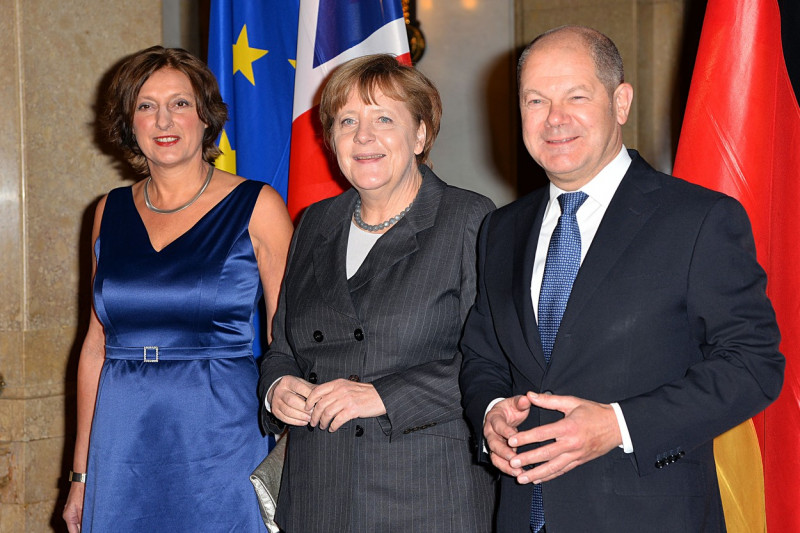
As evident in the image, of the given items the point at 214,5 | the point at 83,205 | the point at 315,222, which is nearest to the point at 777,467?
the point at 315,222

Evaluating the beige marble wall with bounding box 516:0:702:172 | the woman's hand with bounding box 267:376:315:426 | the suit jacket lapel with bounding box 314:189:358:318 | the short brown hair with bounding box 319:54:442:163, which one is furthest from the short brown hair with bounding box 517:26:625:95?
the beige marble wall with bounding box 516:0:702:172

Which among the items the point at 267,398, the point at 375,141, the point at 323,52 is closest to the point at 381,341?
the point at 267,398

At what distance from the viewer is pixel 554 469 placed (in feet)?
5.30

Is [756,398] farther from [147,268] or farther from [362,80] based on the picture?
[147,268]

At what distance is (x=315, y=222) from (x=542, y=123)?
844 millimetres

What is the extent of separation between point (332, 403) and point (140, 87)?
1.34 m

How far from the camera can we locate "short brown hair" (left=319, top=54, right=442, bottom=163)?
2.33 metres

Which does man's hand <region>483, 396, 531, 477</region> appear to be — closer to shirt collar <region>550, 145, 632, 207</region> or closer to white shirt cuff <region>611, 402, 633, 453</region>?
white shirt cuff <region>611, 402, 633, 453</region>

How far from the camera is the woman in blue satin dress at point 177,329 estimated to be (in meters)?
2.67

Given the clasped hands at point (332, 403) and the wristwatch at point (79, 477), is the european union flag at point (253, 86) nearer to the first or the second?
the wristwatch at point (79, 477)

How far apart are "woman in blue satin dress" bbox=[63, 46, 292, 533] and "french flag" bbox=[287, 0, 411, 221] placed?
0.43 meters

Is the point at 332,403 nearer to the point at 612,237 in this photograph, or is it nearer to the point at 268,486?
the point at 268,486

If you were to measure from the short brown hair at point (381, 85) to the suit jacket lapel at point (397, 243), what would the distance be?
26cm

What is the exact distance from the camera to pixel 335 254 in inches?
93.7
